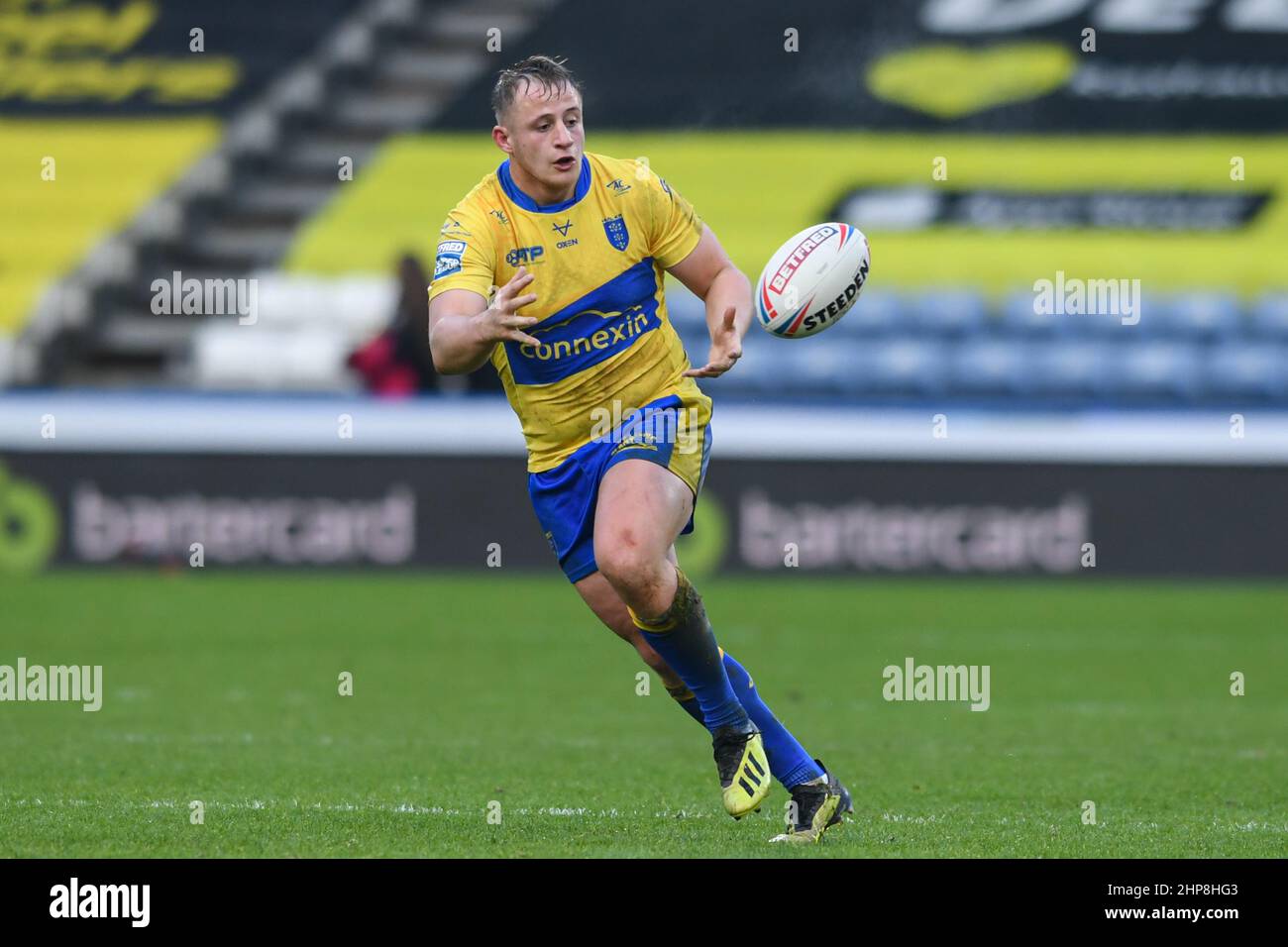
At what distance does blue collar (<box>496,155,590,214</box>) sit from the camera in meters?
6.78

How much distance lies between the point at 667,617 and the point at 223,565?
37.0ft

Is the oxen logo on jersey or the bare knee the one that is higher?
the oxen logo on jersey

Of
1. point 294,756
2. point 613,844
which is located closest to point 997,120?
point 294,756

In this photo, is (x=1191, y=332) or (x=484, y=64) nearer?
(x=1191, y=332)

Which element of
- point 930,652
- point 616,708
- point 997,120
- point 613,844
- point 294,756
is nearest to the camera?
point 613,844

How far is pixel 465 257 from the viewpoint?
6473 millimetres

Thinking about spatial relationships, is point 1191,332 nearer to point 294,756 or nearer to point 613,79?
point 613,79

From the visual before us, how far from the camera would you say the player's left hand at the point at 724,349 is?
20.9 feet

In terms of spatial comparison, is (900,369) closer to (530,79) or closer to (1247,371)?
(1247,371)

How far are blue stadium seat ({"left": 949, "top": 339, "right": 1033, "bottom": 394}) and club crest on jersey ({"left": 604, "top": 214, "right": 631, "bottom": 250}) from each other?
43.0 feet

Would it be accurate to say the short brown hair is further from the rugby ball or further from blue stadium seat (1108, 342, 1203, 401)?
blue stadium seat (1108, 342, 1203, 401)

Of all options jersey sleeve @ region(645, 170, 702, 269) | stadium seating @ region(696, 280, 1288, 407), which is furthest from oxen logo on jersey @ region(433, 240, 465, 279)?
stadium seating @ region(696, 280, 1288, 407)

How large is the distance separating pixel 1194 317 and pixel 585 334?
14714 millimetres
